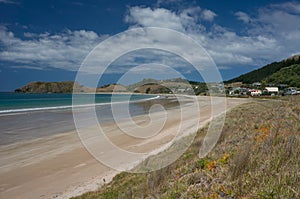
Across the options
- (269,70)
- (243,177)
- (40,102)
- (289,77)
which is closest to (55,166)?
(243,177)

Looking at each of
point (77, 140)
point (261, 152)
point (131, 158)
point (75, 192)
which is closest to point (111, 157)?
point (131, 158)

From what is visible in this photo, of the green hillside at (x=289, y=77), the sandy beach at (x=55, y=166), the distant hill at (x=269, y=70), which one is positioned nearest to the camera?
the sandy beach at (x=55, y=166)

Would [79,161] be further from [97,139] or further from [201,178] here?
[201,178]

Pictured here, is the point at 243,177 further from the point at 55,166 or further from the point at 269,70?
the point at 269,70

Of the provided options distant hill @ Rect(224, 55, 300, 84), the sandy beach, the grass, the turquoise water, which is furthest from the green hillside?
the grass

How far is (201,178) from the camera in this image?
15.1 feet

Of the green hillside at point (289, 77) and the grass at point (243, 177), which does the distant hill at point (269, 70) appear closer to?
the green hillside at point (289, 77)

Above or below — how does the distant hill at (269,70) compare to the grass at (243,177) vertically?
above

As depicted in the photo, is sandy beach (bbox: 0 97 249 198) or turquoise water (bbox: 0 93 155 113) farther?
turquoise water (bbox: 0 93 155 113)

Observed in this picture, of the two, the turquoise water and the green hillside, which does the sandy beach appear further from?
the green hillside

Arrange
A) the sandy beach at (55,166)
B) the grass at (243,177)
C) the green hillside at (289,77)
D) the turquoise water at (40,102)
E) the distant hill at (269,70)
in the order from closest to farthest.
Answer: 1. the grass at (243,177)
2. the sandy beach at (55,166)
3. the turquoise water at (40,102)
4. the green hillside at (289,77)
5. the distant hill at (269,70)

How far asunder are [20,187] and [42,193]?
1.15 metres

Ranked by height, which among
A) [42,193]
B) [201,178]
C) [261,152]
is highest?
[261,152]

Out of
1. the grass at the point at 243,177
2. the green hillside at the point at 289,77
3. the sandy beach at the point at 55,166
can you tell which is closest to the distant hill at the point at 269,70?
the green hillside at the point at 289,77
